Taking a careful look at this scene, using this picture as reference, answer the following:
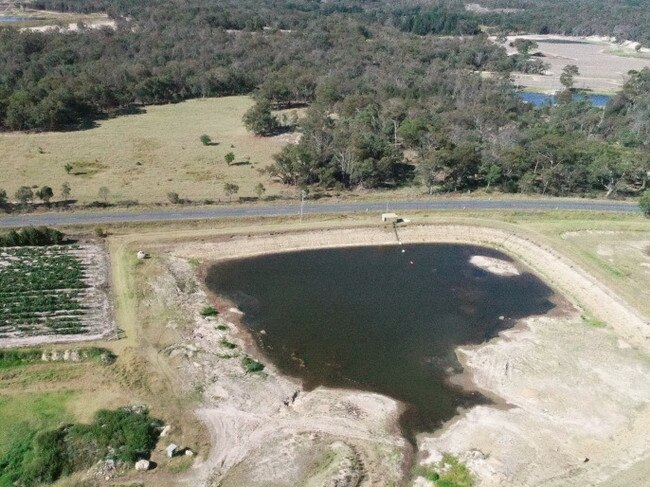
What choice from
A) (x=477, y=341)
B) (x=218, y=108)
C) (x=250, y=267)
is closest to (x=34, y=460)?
(x=250, y=267)

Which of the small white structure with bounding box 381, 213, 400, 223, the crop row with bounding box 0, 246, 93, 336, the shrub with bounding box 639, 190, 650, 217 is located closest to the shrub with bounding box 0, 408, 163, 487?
the crop row with bounding box 0, 246, 93, 336

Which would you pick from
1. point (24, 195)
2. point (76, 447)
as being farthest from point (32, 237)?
point (76, 447)

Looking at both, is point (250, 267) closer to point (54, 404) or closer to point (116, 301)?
point (116, 301)

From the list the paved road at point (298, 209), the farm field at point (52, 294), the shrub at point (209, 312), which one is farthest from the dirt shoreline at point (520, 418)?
the paved road at point (298, 209)

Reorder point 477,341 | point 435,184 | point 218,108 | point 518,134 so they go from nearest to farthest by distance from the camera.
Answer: point 477,341 → point 435,184 → point 518,134 → point 218,108

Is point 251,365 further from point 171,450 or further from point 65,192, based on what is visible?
point 65,192

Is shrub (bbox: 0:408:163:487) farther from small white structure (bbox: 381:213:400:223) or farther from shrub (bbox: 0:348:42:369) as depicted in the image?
small white structure (bbox: 381:213:400:223)

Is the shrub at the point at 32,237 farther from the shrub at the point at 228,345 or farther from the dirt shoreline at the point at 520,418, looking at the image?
the dirt shoreline at the point at 520,418
